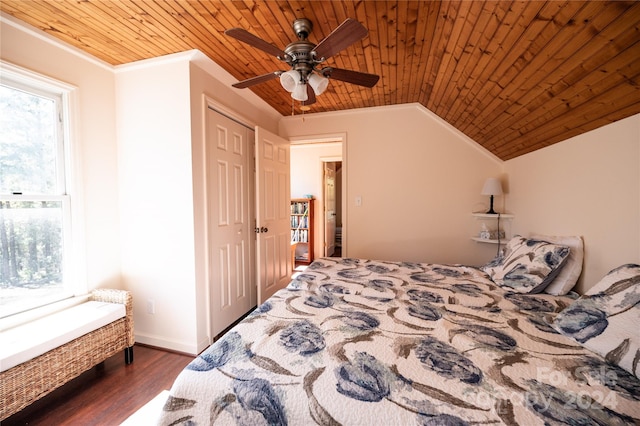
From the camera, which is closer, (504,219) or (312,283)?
(312,283)

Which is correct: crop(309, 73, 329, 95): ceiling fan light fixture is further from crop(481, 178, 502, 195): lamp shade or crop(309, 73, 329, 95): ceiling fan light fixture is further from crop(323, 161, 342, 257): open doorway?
crop(323, 161, 342, 257): open doorway

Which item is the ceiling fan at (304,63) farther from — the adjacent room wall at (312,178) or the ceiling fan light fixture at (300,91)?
the adjacent room wall at (312,178)

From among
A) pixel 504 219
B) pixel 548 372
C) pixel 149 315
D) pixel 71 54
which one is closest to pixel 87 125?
pixel 71 54

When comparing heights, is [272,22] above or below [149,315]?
above

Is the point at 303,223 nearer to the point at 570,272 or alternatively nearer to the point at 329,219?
the point at 329,219

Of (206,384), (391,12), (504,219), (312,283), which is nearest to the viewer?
(206,384)

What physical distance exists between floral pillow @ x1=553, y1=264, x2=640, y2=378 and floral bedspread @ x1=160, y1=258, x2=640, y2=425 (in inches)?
1.8

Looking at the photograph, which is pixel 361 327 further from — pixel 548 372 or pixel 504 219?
pixel 504 219

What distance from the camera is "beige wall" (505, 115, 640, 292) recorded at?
1.40 metres

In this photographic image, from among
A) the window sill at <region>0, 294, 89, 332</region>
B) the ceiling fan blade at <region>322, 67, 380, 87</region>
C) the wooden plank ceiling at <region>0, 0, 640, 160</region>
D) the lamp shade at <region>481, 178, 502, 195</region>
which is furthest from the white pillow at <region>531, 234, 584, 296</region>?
the window sill at <region>0, 294, 89, 332</region>

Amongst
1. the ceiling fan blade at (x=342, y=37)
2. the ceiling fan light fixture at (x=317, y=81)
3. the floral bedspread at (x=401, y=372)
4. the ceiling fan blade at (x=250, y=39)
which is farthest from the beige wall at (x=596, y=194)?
the ceiling fan blade at (x=250, y=39)

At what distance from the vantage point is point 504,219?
9.15 ft

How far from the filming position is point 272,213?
3107 millimetres

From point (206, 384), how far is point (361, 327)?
0.67 m
